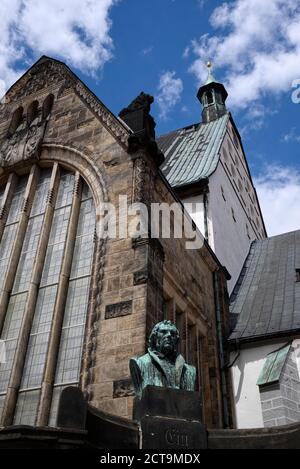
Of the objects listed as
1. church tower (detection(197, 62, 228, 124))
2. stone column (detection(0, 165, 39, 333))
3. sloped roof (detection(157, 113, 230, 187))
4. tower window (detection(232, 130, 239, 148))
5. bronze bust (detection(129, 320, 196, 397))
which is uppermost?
church tower (detection(197, 62, 228, 124))

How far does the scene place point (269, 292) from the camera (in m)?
14.9

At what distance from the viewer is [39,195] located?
11.5m

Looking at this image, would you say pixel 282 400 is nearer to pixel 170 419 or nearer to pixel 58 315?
pixel 58 315

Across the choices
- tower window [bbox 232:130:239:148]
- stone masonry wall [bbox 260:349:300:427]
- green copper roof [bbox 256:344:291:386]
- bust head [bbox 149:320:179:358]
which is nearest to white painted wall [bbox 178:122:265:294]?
tower window [bbox 232:130:239:148]

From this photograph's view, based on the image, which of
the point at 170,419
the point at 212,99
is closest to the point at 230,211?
the point at 212,99

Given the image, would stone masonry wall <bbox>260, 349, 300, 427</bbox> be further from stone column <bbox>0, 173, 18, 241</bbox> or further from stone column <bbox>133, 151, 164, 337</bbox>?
stone column <bbox>0, 173, 18, 241</bbox>

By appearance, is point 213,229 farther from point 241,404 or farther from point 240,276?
point 241,404

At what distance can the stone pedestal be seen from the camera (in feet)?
14.7

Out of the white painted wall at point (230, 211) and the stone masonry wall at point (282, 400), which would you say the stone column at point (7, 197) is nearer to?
the white painted wall at point (230, 211)

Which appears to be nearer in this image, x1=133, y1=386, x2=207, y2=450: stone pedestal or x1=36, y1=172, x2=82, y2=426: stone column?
x1=133, y1=386, x2=207, y2=450: stone pedestal

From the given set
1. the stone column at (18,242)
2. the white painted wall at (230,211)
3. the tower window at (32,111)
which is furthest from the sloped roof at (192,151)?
the stone column at (18,242)

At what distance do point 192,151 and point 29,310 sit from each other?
A: 13427 mm

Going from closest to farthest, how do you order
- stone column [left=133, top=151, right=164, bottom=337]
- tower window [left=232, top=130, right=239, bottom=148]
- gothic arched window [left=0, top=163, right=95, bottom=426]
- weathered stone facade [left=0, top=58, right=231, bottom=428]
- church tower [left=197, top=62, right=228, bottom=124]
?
weathered stone facade [left=0, top=58, right=231, bottom=428] → stone column [left=133, top=151, right=164, bottom=337] → gothic arched window [left=0, top=163, right=95, bottom=426] → tower window [left=232, top=130, right=239, bottom=148] → church tower [left=197, top=62, right=228, bottom=124]

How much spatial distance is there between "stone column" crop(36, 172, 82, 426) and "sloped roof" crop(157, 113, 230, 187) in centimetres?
680
